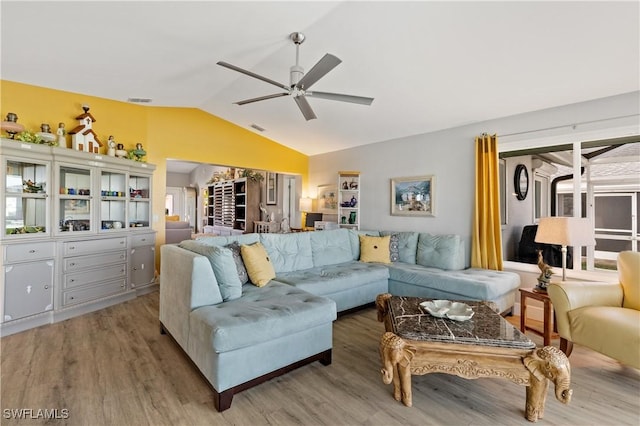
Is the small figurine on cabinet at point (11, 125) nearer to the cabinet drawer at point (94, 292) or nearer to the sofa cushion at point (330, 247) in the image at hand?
the cabinet drawer at point (94, 292)

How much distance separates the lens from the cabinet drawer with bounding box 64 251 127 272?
342 cm

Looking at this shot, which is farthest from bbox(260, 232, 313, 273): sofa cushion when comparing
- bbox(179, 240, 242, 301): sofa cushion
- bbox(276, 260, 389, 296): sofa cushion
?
bbox(179, 240, 242, 301): sofa cushion

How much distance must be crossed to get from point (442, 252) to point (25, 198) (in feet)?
16.4

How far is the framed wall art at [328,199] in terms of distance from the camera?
633cm

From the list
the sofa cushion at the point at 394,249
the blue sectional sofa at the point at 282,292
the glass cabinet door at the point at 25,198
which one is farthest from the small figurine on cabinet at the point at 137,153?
the sofa cushion at the point at 394,249

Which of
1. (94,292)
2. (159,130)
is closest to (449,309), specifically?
(94,292)

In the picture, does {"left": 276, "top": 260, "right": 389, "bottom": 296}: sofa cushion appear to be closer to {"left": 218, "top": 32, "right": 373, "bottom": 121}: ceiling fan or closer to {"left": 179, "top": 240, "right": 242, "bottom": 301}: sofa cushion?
{"left": 179, "top": 240, "right": 242, "bottom": 301}: sofa cushion

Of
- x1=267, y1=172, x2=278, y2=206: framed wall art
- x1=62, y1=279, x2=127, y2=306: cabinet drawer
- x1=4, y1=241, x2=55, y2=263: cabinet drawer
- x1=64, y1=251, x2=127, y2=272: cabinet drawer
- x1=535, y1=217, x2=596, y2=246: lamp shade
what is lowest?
x1=62, y1=279, x2=127, y2=306: cabinet drawer

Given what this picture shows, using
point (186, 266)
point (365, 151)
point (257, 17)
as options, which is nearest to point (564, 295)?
point (186, 266)

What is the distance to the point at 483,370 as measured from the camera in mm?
1895

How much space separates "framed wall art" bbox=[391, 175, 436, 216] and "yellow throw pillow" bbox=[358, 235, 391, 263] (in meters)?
0.70

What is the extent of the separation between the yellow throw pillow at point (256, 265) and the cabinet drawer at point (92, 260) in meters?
2.00

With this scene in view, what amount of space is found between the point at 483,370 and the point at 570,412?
65 centimetres

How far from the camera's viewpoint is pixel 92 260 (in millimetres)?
3643
